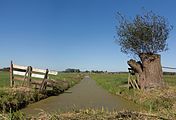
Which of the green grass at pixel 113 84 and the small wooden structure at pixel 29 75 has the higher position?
the small wooden structure at pixel 29 75

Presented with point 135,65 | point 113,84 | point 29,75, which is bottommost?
point 113,84

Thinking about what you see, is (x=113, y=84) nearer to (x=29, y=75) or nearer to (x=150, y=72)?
(x=150, y=72)

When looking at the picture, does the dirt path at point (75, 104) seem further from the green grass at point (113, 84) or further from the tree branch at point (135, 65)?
the green grass at point (113, 84)

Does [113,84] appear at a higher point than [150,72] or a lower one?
lower

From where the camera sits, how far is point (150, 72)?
2361 cm

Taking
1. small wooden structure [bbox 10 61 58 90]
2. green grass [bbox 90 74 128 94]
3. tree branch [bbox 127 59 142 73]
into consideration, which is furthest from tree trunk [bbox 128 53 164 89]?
small wooden structure [bbox 10 61 58 90]

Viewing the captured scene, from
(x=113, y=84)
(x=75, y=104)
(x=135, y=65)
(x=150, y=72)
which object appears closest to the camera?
(x=75, y=104)

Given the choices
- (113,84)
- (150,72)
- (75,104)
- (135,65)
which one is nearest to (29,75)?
(75,104)

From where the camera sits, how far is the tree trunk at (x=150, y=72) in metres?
23.5

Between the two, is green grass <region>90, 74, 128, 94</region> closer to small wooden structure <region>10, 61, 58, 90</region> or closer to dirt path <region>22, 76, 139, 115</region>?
dirt path <region>22, 76, 139, 115</region>

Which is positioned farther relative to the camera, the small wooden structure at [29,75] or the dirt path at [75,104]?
the small wooden structure at [29,75]

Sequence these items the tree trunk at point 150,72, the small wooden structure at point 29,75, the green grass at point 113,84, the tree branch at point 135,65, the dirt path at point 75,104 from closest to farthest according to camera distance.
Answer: the dirt path at point 75,104 < the small wooden structure at point 29,75 < the tree trunk at point 150,72 < the tree branch at point 135,65 < the green grass at point 113,84

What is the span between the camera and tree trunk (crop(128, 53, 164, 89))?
77.0 feet

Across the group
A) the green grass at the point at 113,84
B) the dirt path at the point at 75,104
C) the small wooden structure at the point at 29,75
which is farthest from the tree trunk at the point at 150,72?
the small wooden structure at the point at 29,75
